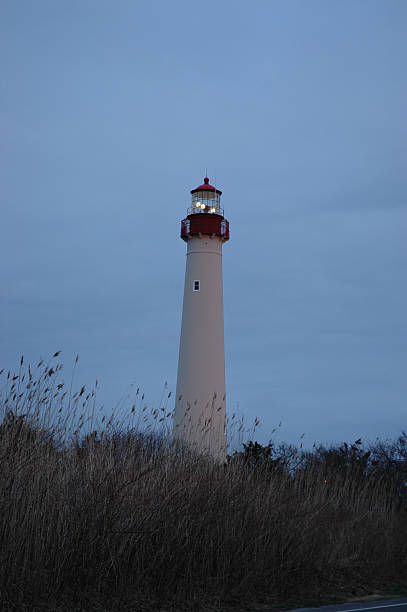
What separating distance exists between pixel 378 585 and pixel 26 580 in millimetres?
6569

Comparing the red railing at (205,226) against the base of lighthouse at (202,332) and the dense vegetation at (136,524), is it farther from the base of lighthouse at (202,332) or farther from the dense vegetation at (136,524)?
the dense vegetation at (136,524)

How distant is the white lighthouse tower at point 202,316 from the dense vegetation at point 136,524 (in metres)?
13.5

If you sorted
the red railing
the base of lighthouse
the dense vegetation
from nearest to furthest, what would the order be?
the dense vegetation < the base of lighthouse < the red railing

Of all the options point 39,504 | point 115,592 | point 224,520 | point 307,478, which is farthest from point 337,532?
point 39,504

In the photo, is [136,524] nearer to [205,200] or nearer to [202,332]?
[202,332]

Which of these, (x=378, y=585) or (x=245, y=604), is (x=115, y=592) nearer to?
(x=245, y=604)

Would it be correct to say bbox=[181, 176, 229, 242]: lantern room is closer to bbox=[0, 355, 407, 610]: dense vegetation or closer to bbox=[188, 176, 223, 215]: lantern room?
bbox=[188, 176, 223, 215]: lantern room

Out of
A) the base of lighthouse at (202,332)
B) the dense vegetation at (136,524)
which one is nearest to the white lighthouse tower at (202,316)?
the base of lighthouse at (202,332)

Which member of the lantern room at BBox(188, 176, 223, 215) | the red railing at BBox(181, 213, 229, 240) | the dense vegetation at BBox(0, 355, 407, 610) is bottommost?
the dense vegetation at BBox(0, 355, 407, 610)

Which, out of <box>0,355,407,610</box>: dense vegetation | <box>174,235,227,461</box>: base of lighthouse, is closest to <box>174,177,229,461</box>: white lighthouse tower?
<box>174,235,227,461</box>: base of lighthouse

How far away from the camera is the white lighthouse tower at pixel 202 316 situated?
24.3 metres

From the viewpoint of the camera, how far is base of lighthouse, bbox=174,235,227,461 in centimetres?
2427

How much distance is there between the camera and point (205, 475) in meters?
9.21

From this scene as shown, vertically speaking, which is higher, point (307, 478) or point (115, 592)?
point (307, 478)
